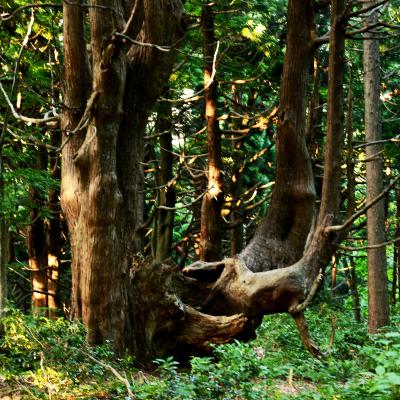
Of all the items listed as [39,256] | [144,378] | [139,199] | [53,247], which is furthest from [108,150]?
[53,247]

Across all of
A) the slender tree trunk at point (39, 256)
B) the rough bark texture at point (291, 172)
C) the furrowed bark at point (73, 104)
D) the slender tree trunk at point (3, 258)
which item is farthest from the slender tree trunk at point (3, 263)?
the slender tree trunk at point (39, 256)

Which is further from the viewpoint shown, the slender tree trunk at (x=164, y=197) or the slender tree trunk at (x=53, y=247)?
the slender tree trunk at (x=53, y=247)

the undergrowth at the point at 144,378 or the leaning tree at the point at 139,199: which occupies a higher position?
the leaning tree at the point at 139,199

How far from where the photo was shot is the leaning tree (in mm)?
7738

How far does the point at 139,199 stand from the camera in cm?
869

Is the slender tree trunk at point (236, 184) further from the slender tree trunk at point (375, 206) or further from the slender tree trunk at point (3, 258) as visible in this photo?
the slender tree trunk at point (3, 258)

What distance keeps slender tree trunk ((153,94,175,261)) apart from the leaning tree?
497 centimetres

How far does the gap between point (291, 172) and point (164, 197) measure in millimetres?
5420

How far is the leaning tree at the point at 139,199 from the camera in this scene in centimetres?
774

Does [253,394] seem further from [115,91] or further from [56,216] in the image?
[56,216]

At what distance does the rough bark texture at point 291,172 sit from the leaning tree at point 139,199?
3cm

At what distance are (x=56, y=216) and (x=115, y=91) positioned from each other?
25.1 ft

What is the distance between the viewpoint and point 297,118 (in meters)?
9.50

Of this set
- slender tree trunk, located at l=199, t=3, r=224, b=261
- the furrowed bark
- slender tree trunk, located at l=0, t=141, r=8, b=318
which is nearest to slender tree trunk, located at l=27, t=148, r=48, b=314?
slender tree trunk, located at l=199, t=3, r=224, b=261
